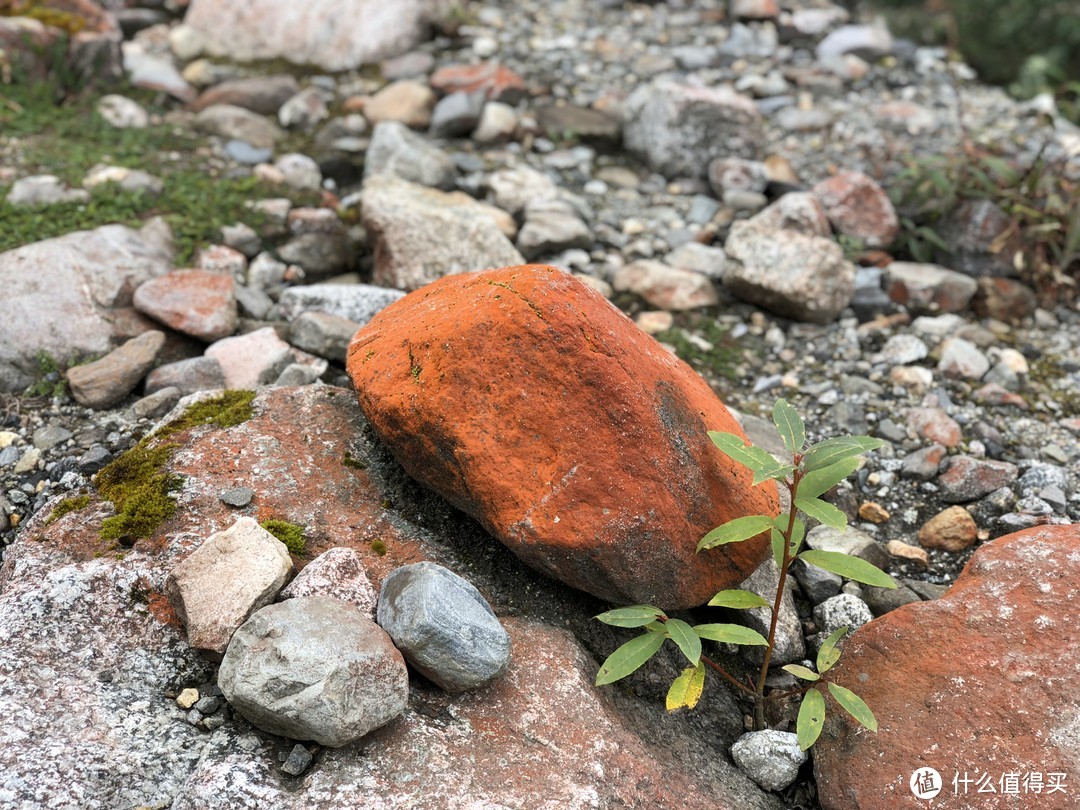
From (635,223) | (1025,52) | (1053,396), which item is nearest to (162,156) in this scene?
(635,223)

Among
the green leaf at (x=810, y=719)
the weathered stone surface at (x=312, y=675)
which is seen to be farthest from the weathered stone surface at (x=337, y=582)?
the green leaf at (x=810, y=719)

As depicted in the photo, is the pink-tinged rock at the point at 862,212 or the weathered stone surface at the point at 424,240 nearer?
the weathered stone surface at the point at 424,240

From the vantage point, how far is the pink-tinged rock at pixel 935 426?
3756 mm

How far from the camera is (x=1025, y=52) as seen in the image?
334 inches

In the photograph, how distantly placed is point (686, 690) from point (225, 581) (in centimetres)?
121

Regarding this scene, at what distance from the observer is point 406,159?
500 cm

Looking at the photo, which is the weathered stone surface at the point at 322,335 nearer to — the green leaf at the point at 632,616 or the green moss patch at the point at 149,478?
the green moss patch at the point at 149,478

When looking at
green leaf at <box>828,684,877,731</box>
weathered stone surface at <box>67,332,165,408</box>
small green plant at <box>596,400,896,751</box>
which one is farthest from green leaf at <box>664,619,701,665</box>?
weathered stone surface at <box>67,332,165,408</box>

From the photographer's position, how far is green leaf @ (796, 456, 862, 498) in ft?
7.88

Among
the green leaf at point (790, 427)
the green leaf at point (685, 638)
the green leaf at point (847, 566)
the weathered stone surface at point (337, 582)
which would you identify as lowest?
the weathered stone surface at point (337, 582)

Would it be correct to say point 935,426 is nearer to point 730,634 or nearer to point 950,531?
point 950,531

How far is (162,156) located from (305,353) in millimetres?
2005

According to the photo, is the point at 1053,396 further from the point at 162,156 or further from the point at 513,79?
the point at 162,156

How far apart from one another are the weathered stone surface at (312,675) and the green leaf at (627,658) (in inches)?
20.0
